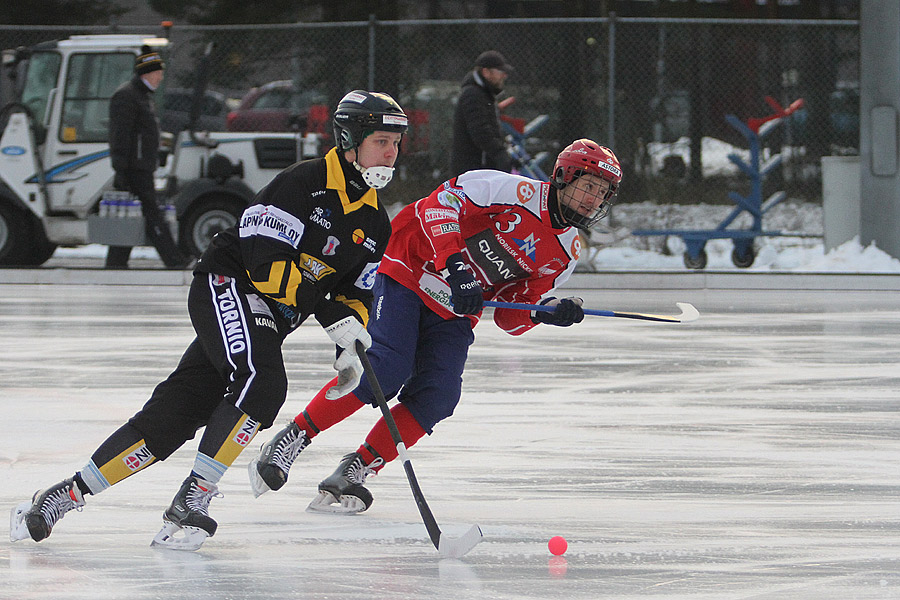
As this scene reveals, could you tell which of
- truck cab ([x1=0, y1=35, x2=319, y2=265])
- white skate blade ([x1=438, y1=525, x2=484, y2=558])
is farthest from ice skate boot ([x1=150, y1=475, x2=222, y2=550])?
truck cab ([x1=0, y1=35, x2=319, y2=265])

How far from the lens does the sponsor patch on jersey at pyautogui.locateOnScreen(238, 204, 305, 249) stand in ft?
13.8

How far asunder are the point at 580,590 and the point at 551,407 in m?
2.96

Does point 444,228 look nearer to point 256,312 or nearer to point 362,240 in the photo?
point 362,240

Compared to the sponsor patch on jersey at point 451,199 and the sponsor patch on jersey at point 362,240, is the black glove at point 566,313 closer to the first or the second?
the sponsor patch on jersey at point 451,199

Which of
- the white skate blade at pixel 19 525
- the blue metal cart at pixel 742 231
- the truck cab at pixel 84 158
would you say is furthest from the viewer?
the blue metal cart at pixel 742 231

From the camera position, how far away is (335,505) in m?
4.83

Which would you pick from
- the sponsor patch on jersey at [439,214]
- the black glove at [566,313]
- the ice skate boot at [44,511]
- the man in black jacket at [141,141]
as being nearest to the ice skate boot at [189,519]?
the ice skate boot at [44,511]

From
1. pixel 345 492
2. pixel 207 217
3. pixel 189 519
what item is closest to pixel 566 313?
pixel 345 492

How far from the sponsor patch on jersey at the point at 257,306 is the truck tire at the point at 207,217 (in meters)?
9.53

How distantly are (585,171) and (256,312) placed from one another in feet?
4.22

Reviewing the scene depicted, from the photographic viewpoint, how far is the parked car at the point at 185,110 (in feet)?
54.6

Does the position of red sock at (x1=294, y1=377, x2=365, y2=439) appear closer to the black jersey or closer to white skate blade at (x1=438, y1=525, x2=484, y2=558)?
the black jersey

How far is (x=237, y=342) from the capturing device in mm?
4195

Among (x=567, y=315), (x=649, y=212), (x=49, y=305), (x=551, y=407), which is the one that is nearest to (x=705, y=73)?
(x=649, y=212)
